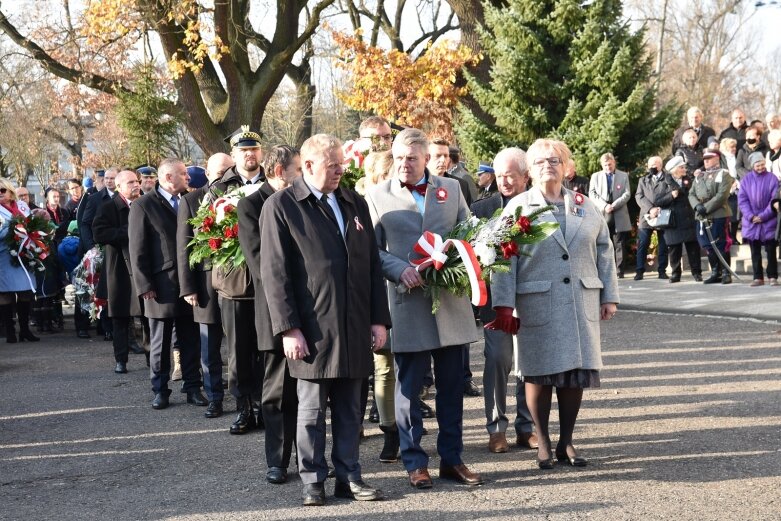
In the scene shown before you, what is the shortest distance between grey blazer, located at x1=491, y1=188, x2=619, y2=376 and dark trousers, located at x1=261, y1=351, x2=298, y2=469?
1396 mm

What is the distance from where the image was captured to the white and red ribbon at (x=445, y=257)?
5.92m

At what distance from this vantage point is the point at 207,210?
7715mm

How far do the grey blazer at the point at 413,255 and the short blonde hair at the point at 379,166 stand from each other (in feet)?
1.36

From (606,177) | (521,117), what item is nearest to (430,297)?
(606,177)

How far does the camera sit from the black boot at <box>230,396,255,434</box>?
794 cm

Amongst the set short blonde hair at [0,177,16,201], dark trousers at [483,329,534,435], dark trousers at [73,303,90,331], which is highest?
short blonde hair at [0,177,16,201]

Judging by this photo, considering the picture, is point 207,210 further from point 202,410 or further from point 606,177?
point 606,177

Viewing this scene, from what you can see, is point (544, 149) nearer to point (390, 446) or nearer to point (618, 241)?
point (390, 446)

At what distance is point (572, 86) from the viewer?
20.1 m

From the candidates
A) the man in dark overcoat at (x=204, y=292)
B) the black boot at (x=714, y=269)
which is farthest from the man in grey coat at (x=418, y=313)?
the black boot at (x=714, y=269)

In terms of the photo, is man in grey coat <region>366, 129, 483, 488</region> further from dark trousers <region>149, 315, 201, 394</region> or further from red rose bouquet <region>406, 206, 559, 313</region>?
dark trousers <region>149, 315, 201, 394</region>

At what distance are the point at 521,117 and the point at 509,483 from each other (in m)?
14.7

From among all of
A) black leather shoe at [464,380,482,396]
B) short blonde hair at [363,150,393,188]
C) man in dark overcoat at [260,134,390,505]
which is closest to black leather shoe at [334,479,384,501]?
man in dark overcoat at [260,134,390,505]

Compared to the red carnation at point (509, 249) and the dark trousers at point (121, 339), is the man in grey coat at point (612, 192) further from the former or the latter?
the red carnation at point (509, 249)
